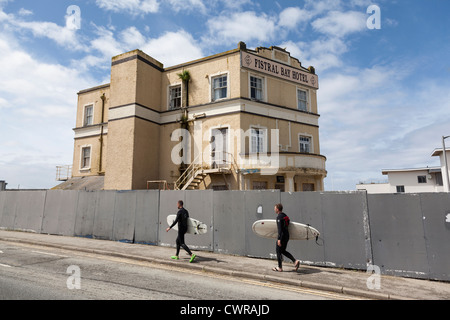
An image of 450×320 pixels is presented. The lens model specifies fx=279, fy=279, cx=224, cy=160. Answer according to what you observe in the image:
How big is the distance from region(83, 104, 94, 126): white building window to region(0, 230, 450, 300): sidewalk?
1740 cm

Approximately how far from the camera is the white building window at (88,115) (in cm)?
2594

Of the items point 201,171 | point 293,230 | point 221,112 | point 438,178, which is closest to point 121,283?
point 293,230

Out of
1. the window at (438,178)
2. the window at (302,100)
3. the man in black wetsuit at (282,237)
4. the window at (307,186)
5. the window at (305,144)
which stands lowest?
the man in black wetsuit at (282,237)

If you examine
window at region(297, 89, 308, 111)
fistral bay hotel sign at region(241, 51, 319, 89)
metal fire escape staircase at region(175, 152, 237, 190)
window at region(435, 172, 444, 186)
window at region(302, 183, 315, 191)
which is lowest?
window at region(302, 183, 315, 191)

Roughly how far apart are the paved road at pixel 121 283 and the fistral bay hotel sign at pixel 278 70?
15157 mm

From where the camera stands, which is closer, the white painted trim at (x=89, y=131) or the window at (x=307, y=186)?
the window at (x=307, y=186)

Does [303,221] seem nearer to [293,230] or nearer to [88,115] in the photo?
[293,230]

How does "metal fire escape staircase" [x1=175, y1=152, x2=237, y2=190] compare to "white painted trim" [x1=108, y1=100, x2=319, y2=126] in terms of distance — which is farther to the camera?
"white painted trim" [x1=108, y1=100, x2=319, y2=126]

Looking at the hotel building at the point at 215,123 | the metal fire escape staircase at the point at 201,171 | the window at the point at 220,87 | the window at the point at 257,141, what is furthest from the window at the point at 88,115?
the window at the point at 257,141

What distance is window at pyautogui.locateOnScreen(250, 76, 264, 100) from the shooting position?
19.8 m

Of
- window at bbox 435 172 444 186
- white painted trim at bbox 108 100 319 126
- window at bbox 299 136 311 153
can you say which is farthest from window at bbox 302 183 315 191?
window at bbox 435 172 444 186

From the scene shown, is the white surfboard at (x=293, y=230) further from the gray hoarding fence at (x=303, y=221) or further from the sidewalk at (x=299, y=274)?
the sidewalk at (x=299, y=274)

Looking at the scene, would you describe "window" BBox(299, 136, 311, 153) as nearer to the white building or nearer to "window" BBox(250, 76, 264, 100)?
"window" BBox(250, 76, 264, 100)
